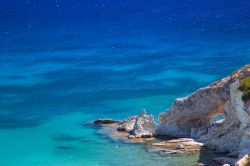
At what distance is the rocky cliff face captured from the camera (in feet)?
115

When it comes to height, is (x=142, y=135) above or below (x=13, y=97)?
below

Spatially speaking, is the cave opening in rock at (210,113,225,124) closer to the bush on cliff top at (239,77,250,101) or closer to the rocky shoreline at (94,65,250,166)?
the rocky shoreline at (94,65,250,166)

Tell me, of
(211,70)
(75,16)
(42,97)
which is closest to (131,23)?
(75,16)

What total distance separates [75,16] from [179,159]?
319 ft

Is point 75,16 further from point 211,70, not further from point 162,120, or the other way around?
point 162,120

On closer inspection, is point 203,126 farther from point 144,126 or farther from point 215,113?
point 144,126

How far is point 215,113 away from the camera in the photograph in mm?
41281

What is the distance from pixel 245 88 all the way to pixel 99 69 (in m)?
38.3

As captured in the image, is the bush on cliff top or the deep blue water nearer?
the bush on cliff top

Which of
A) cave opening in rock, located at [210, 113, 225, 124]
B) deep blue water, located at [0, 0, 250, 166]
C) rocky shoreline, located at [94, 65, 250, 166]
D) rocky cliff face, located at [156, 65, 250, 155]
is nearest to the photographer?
rocky cliff face, located at [156, 65, 250, 155]

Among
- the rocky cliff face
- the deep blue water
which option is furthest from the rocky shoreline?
the deep blue water

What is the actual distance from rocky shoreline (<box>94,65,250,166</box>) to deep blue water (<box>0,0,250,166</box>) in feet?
5.09

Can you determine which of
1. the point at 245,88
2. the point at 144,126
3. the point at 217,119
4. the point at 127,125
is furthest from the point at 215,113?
the point at 127,125

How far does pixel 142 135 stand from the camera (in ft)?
140
